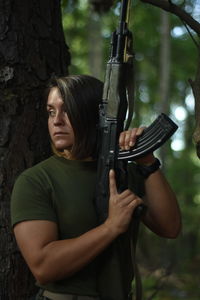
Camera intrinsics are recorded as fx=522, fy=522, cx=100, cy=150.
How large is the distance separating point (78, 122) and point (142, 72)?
13.5 metres

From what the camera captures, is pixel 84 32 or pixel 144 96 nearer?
pixel 84 32

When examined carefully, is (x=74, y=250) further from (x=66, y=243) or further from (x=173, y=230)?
(x=173, y=230)

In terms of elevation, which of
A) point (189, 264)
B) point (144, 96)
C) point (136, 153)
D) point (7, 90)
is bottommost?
point (189, 264)

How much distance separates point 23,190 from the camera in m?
2.30

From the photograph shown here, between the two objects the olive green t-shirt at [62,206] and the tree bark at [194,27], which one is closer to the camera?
the olive green t-shirt at [62,206]

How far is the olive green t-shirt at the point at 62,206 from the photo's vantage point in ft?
7.41

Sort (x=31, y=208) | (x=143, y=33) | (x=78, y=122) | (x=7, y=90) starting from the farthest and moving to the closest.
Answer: (x=143, y=33) → (x=7, y=90) → (x=78, y=122) → (x=31, y=208)

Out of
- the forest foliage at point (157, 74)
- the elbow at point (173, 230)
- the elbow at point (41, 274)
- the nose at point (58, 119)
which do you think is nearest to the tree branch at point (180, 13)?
the nose at point (58, 119)

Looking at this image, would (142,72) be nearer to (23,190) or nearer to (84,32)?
(84,32)

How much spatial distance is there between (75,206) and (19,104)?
2.77 feet

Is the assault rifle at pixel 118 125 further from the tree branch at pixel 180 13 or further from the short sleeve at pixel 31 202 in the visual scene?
the tree branch at pixel 180 13

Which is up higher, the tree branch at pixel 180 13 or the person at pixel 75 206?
the tree branch at pixel 180 13

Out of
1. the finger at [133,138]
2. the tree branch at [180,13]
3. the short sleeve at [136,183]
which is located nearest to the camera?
the finger at [133,138]

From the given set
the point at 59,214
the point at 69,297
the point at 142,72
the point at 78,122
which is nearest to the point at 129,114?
the point at 78,122
